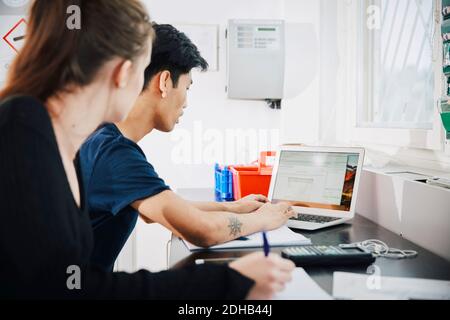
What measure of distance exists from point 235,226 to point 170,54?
0.61 metres

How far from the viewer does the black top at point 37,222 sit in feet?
2.06

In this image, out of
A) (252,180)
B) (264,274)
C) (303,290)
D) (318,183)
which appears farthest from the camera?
(252,180)

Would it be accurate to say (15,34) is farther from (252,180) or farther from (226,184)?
(252,180)

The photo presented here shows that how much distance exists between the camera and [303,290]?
829 mm

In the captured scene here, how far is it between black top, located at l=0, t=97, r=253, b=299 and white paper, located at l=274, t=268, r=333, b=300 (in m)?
0.22

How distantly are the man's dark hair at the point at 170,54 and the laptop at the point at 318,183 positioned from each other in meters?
0.51

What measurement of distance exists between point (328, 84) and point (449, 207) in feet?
5.04

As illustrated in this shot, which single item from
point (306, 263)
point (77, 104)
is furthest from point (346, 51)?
point (77, 104)

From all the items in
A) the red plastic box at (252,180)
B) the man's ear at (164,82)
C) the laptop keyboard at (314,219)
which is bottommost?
the laptop keyboard at (314,219)

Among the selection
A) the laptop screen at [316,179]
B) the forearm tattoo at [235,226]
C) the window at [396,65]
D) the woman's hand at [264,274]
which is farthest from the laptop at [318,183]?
the woman's hand at [264,274]

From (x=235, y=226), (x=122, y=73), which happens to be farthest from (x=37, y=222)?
(x=235, y=226)

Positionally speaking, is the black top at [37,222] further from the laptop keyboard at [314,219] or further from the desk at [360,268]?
the laptop keyboard at [314,219]

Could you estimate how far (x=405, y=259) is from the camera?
1078mm

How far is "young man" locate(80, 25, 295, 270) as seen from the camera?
1099mm
